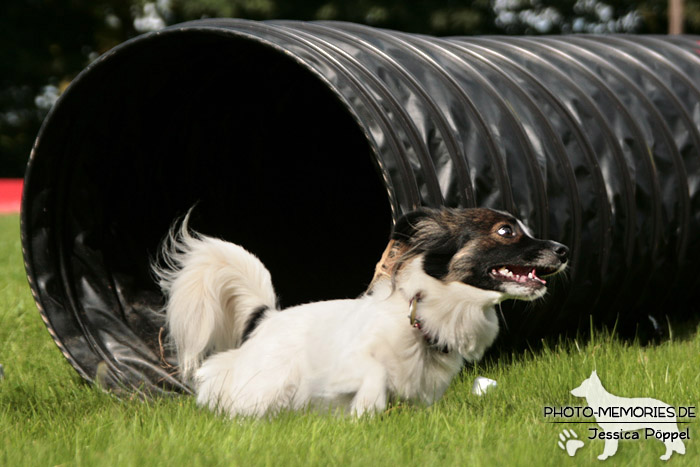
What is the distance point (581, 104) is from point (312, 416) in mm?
2921

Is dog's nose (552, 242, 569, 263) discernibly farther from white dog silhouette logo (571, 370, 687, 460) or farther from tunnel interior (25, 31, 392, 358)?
tunnel interior (25, 31, 392, 358)

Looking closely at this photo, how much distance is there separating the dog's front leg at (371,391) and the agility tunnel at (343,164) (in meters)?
0.80

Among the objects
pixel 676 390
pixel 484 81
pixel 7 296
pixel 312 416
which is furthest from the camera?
pixel 7 296

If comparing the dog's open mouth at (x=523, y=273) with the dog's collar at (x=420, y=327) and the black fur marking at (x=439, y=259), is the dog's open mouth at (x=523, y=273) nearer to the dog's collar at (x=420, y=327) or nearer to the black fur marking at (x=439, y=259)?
the black fur marking at (x=439, y=259)

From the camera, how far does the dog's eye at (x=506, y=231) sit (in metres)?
3.85

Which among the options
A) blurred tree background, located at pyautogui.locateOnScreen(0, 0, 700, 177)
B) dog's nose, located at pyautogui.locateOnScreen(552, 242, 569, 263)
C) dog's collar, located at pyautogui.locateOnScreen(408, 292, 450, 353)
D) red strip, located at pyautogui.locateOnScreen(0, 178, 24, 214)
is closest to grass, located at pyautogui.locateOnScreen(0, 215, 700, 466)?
dog's collar, located at pyautogui.locateOnScreen(408, 292, 450, 353)

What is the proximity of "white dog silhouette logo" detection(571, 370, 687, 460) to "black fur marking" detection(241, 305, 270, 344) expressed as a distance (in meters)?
1.64

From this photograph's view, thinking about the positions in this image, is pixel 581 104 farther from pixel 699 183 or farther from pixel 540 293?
pixel 540 293

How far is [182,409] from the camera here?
3893mm

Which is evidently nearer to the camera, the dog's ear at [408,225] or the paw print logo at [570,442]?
the paw print logo at [570,442]

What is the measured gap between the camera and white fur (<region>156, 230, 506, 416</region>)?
383 centimetres

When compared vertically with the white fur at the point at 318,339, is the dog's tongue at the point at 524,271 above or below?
above

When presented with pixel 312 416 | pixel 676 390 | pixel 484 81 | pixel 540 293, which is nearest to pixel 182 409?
pixel 312 416

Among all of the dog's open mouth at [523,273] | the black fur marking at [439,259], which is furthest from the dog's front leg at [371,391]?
the dog's open mouth at [523,273]
